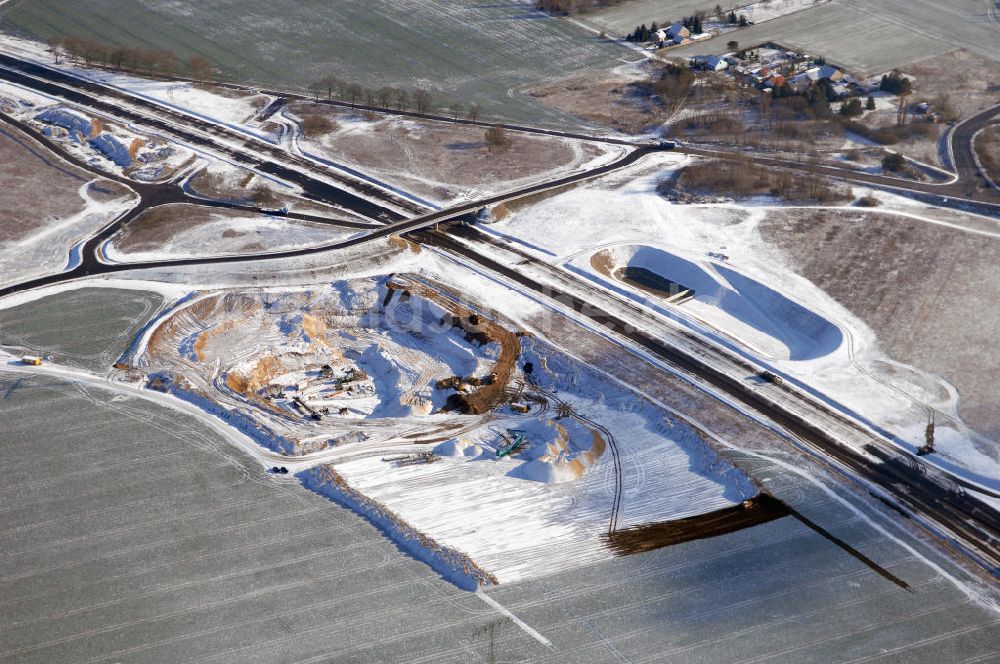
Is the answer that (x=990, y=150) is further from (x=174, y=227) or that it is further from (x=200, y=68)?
(x=200, y=68)

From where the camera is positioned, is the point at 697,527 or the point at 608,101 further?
the point at 608,101

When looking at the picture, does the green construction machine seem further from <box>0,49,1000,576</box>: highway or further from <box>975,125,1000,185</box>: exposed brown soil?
<box>975,125,1000,185</box>: exposed brown soil

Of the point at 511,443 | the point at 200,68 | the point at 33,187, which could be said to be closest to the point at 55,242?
the point at 33,187

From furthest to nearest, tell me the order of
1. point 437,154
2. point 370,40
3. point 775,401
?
1. point 370,40
2. point 437,154
3. point 775,401

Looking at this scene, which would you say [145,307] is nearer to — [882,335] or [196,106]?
[196,106]

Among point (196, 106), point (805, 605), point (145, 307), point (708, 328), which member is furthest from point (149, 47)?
point (805, 605)

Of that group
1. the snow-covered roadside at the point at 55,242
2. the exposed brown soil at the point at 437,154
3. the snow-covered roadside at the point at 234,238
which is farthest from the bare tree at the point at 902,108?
Result: the snow-covered roadside at the point at 55,242

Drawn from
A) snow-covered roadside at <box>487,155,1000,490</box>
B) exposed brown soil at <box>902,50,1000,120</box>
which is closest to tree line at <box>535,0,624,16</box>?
exposed brown soil at <box>902,50,1000,120</box>
